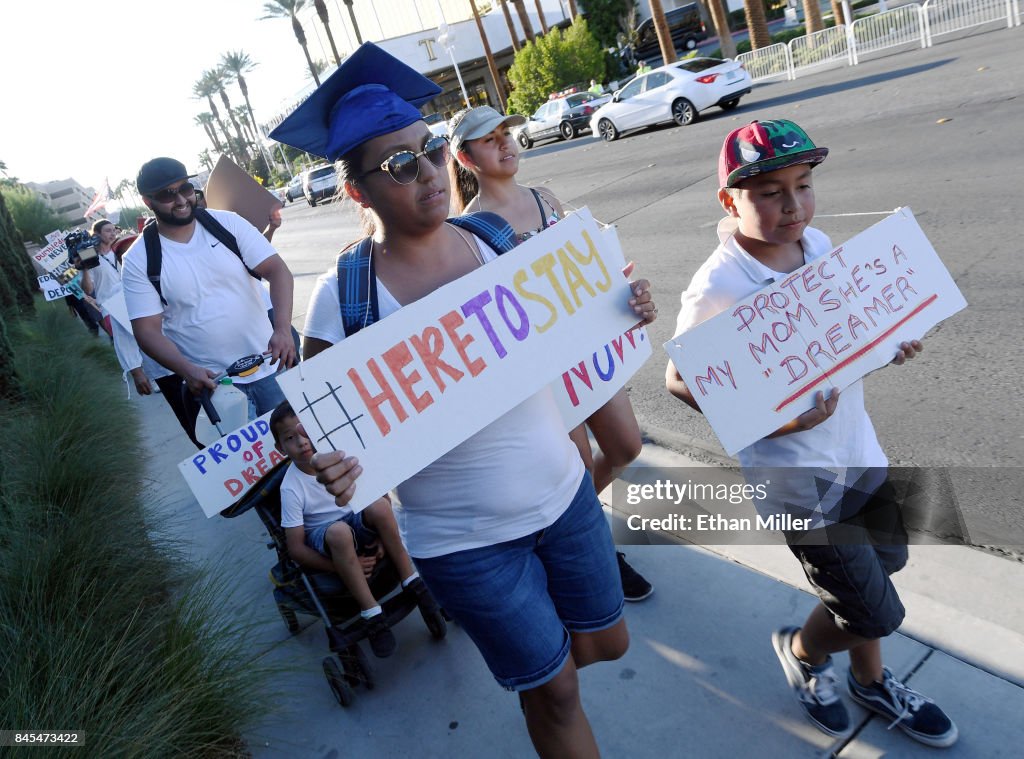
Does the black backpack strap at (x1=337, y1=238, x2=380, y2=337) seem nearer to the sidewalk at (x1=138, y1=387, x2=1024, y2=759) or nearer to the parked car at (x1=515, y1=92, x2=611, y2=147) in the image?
the sidewalk at (x1=138, y1=387, x2=1024, y2=759)

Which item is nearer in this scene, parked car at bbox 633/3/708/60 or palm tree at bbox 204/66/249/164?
parked car at bbox 633/3/708/60

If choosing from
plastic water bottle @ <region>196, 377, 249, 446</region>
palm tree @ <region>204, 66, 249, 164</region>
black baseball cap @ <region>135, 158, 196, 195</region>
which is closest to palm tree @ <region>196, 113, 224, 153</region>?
palm tree @ <region>204, 66, 249, 164</region>

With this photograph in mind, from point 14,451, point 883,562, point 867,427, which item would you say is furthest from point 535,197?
point 14,451

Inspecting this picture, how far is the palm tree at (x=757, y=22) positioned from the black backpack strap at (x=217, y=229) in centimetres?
2299

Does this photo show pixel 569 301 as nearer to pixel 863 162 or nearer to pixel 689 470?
pixel 689 470

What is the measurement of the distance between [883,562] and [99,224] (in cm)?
897

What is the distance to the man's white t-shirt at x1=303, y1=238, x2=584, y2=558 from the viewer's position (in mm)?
2020

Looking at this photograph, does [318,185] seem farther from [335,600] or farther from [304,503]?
[335,600]

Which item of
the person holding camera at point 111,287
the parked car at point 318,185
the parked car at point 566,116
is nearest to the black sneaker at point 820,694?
the person holding camera at point 111,287

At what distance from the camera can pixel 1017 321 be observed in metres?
4.73

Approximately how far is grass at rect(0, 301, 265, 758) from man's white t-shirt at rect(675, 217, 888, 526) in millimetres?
2096

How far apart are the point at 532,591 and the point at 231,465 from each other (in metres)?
2.15

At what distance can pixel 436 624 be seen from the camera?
3.47 meters

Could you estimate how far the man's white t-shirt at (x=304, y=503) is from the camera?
3332mm
